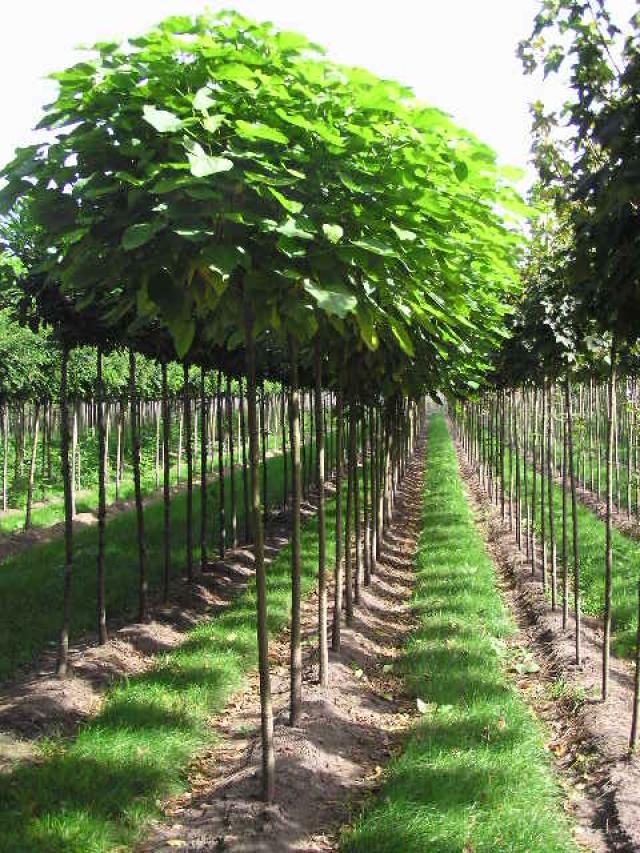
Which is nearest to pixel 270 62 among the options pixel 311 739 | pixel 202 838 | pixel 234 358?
pixel 202 838

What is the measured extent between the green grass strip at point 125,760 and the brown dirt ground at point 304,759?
0.16m

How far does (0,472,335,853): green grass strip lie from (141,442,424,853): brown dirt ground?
0.16m

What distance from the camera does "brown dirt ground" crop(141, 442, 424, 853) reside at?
4066 millimetres

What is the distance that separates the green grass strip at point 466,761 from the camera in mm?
3996

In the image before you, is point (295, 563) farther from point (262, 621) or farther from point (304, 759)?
point (304, 759)

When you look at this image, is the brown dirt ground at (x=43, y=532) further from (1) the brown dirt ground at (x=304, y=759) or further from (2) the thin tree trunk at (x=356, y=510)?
(1) the brown dirt ground at (x=304, y=759)

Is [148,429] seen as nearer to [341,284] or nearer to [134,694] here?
[134,694]

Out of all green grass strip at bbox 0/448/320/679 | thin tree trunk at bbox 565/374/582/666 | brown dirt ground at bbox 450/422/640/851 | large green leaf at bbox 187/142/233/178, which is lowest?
brown dirt ground at bbox 450/422/640/851

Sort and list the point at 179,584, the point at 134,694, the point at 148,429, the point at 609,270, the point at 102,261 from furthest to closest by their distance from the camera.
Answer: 1. the point at 148,429
2. the point at 179,584
3. the point at 134,694
4. the point at 609,270
5. the point at 102,261

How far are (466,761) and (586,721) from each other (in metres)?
1.53

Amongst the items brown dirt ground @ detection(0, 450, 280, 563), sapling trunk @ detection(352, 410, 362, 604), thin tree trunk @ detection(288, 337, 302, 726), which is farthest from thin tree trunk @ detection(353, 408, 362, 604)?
brown dirt ground @ detection(0, 450, 280, 563)

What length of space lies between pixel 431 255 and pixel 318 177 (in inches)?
24.4

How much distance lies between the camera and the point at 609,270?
3898 mm

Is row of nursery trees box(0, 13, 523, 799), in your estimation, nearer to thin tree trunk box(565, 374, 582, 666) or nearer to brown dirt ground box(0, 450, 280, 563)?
thin tree trunk box(565, 374, 582, 666)
